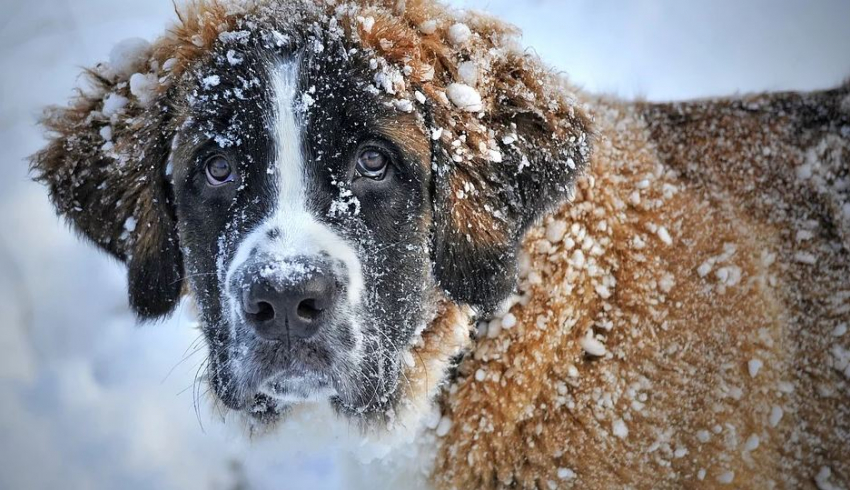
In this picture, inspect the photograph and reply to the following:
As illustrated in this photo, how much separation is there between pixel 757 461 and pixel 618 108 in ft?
4.91

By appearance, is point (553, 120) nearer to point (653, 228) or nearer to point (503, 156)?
point (503, 156)

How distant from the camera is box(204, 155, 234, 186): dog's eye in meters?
2.13

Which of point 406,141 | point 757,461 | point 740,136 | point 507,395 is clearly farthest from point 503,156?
point 757,461

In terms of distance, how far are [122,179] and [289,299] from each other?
994 mm

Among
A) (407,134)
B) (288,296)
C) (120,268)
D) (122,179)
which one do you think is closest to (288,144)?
(407,134)

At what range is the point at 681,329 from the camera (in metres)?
2.38

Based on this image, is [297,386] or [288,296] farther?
[297,386]

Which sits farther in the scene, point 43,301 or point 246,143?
point 43,301

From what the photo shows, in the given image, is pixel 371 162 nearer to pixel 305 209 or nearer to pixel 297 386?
pixel 305 209

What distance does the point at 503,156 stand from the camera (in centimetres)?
224

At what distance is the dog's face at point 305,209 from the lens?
6.33 feet

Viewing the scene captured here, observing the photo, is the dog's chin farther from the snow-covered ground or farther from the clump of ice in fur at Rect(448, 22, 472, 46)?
the clump of ice in fur at Rect(448, 22, 472, 46)

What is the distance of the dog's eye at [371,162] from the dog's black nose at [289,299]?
385 mm

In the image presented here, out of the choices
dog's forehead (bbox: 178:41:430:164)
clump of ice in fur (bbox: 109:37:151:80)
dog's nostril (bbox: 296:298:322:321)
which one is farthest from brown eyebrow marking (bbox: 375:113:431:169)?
clump of ice in fur (bbox: 109:37:151:80)
